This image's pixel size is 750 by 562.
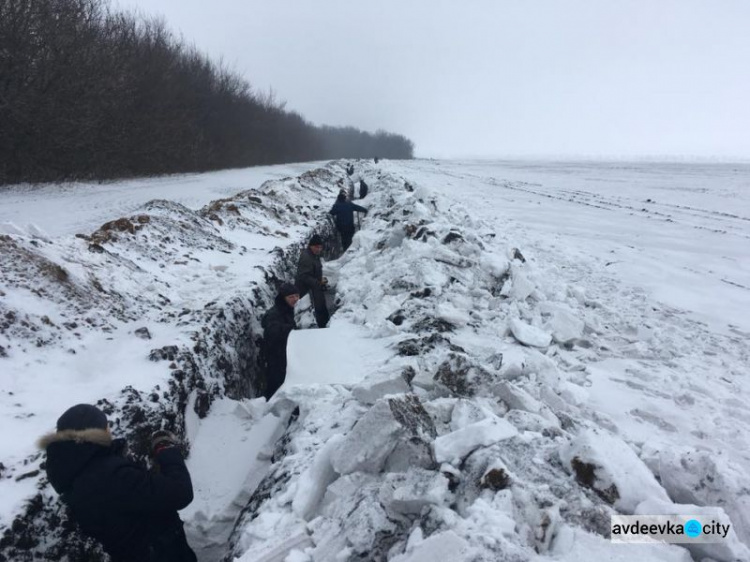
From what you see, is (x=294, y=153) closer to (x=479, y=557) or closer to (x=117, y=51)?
(x=117, y=51)

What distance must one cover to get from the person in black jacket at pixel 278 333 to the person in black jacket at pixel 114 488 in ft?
7.51

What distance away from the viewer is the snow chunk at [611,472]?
2.37m

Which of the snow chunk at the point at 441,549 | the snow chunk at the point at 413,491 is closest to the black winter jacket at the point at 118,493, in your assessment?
the snow chunk at the point at 413,491

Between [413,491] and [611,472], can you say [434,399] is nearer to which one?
[413,491]

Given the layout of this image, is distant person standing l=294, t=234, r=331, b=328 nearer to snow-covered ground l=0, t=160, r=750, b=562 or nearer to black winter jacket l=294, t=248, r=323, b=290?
black winter jacket l=294, t=248, r=323, b=290

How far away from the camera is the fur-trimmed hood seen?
6.59 feet

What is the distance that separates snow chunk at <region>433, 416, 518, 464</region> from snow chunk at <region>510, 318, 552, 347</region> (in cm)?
214

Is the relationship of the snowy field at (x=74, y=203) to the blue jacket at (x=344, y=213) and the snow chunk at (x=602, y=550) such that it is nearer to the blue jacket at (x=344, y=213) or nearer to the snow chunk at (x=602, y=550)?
the blue jacket at (x=344, y=213)

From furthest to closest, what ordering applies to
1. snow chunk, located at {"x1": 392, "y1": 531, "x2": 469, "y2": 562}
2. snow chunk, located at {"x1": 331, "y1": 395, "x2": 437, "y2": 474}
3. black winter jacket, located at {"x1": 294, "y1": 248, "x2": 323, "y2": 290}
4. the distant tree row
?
the distant tree row, black winter jacket, located at {"x1": 294, "y1": 248, "x2": 323, "y2": 290}, snow chunk, located at {"x1": 331, "y1": 395, "x2": 437, "y2": 474}, snow chunk, located at {"x1": 392, "y1": 531, "x2": 469, "y2": 562}

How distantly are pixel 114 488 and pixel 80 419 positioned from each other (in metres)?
0.38

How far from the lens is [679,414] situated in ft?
12.5

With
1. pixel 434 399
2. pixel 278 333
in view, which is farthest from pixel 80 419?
pixel 278 333

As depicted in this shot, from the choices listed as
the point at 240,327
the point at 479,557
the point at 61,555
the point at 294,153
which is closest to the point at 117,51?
the point at 240,327

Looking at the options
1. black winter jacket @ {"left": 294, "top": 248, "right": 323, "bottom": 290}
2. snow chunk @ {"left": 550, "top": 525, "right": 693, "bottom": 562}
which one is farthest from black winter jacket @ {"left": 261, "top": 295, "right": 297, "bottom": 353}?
snow chunk @ {"left": 550, "top": 525, "right": 693, "bottom": 562}
